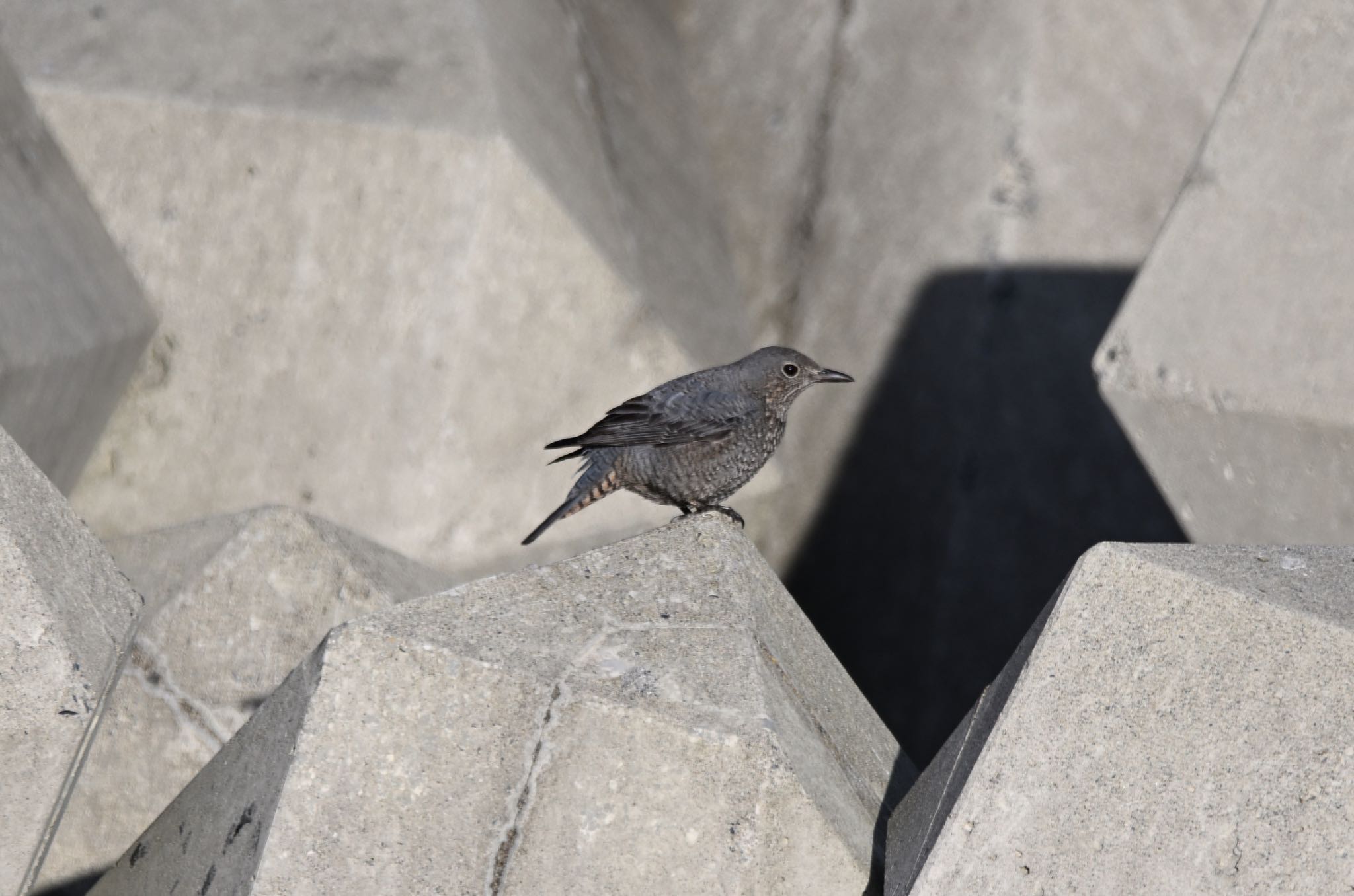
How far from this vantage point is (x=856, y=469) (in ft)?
23.6

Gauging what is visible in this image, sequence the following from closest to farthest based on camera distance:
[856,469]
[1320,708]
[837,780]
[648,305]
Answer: [1320,708] < [837,780] < [648,305] < [856,469]

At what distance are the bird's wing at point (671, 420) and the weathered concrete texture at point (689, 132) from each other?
1.16 meters

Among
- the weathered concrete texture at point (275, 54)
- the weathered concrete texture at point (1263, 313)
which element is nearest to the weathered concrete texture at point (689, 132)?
the weathered concrete texture at point (275, 54)

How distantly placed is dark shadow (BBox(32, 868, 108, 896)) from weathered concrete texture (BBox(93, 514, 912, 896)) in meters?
0.96

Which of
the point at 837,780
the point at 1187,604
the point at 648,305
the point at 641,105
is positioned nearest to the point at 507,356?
the point at 648,305

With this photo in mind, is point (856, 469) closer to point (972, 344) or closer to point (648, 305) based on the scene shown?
point (972, 344)

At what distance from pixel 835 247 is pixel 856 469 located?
113 cm

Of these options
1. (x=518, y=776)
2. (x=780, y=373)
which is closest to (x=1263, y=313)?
(x=780, y=373)

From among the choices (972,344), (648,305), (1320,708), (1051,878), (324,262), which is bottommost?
(972,344)

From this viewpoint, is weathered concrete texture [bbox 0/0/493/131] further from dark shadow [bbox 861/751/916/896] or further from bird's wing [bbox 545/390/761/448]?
dark shadow [bbox 861/751/916/896]

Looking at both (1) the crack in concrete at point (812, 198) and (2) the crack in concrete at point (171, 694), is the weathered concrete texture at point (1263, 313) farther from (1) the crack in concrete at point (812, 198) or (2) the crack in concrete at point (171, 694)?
(1) the crack in concrete at point (812, 198)

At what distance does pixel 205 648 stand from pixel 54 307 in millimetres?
1351

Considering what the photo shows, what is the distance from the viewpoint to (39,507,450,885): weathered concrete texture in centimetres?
400

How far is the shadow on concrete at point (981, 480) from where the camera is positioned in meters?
6.61
